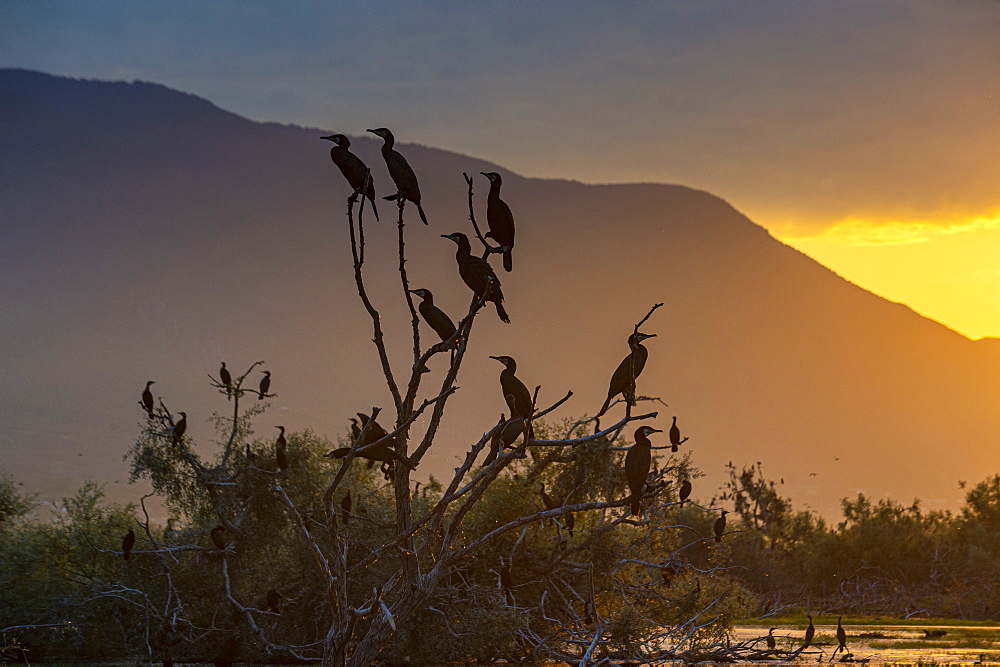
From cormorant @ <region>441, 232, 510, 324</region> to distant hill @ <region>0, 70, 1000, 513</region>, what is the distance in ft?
331

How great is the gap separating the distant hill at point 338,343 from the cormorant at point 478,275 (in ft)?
331

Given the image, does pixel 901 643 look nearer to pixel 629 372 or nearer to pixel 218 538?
pixel 218 538

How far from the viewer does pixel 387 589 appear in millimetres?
10984

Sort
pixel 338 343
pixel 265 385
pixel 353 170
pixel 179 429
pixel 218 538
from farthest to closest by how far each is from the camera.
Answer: pixel 338 343, pixel 265 385, pixel 179 429, pixel 218 538, pixel 353 170

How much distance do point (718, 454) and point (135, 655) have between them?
5082 inches

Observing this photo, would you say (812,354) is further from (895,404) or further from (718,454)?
(718,454)

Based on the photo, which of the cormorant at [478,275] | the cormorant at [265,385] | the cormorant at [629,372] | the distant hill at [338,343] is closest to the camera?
the cormorant at [478,275]

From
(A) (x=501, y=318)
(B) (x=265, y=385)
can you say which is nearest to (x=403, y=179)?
(A) (x=501, y=318)

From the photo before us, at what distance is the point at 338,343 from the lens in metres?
151

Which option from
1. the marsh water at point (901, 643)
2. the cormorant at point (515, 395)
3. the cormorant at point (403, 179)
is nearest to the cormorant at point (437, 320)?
the cormorant at point (515, 395)

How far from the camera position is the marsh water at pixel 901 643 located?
913 inches

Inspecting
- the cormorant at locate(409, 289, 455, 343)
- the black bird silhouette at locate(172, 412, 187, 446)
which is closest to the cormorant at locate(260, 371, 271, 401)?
the black bird silhouette at locate(172, 412, 187, 446)

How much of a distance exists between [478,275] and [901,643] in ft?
69.9

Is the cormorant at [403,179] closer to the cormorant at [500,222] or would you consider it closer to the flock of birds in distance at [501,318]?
the flock of birds in distance at [501,318]
